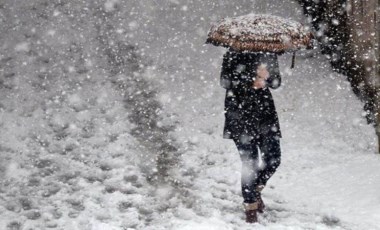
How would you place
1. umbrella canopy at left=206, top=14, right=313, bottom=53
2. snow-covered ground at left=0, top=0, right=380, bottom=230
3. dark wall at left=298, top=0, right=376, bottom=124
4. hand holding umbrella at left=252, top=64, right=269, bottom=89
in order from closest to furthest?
umbrella canopy at left=206, top=14, right=313, bottom=53, hand holding umbrella at left=252, top=64, right=269, bottom=89, snow-covered ground at left=0, top=0, right=380, bottom=230, dark wall at left=298, top=0, right=376, bottom=124

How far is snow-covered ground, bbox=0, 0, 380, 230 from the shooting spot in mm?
5539

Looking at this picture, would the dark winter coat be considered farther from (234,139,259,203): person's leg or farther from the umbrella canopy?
the umbrella canopy

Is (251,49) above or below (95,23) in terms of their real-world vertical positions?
below

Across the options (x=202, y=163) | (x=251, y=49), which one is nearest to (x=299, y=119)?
(x=202, y=163)

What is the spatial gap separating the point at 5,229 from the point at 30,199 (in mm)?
628

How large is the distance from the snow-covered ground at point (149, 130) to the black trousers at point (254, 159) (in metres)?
0.40

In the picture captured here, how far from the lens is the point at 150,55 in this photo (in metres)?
10.2

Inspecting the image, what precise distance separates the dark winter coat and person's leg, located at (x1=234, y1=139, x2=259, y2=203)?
10 cm

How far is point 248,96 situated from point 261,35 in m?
0.57

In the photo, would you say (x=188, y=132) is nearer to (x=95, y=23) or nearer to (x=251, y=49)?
(x=251, y=49)

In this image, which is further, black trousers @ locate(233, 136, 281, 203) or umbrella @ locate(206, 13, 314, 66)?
black trousers @ locate(233, 136, 281, 203)

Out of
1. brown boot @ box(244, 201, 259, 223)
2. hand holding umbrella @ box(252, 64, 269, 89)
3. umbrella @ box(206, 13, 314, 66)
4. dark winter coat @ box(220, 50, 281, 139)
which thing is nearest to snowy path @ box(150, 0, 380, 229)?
brown boot @ box(244, 201, 259, 223)

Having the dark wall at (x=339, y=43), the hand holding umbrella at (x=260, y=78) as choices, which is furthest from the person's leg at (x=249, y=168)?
the dark wall at (x=339, y=43)

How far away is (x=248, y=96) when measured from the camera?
4.93 meters
